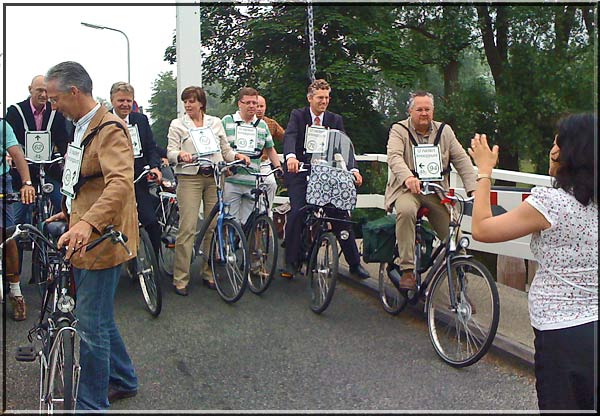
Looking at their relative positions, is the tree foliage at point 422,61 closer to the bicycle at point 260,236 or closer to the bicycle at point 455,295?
the bicycle at point 260,236

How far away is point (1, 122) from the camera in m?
5.75

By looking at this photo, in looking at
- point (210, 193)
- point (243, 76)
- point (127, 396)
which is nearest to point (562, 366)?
point (127, 396)

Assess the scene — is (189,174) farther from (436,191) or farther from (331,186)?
(436,191)

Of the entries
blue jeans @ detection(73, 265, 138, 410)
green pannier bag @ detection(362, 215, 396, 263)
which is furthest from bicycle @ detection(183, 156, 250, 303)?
blue jeans @ detection(73, 265, 138, 410)

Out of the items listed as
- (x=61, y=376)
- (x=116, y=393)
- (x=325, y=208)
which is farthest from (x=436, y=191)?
(x=61, y=376)

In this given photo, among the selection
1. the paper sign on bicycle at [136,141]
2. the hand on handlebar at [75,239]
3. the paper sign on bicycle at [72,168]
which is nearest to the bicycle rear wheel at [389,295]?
the paper sign on bicycle at [136,141]

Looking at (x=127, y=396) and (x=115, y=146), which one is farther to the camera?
(x=127, y=396)

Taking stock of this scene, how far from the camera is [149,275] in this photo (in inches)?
225

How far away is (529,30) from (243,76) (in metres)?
7.14

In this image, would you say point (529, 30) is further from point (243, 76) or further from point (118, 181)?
point (118, 181)

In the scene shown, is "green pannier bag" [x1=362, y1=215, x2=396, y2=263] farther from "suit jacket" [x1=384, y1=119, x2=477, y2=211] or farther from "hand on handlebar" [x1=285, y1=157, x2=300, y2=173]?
"hand on handlebar" [x1=285, y1=157, x2=300, y2=173]

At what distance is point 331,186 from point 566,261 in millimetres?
3260

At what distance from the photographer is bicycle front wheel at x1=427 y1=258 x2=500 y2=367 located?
4.53 metres

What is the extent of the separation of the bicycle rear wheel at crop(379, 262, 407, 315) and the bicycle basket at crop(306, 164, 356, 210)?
2.36ft
